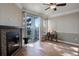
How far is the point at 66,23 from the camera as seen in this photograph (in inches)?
236

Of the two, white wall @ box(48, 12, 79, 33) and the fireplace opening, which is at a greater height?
white wall @ box(48, 12, 79, 33)

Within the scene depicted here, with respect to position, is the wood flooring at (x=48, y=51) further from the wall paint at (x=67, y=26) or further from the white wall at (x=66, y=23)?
the white wall at (x=66, y=23)

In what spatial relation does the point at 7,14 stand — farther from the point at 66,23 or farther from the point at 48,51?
the point at 66,23

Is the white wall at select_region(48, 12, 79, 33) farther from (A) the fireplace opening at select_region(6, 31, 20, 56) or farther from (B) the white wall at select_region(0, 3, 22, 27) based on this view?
(A) the fireplace opening at select_region(6, 31, 20, 56)

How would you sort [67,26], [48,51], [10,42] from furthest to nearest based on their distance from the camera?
[67,26] < [48,51] < [10,42]

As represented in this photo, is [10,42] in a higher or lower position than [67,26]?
lower

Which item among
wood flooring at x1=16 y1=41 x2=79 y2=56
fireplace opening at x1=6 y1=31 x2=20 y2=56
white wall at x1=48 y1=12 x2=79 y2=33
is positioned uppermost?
white wall at x1=48 y1=12 x2=79 y2=33

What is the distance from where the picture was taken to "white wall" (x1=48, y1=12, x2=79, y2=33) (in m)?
5.57

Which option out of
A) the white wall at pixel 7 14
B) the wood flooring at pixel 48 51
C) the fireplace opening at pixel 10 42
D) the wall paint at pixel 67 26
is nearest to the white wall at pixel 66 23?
the wall paint at pixel 67 26

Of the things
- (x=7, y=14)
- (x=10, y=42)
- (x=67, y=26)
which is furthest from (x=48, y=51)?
(x=67, y=26)

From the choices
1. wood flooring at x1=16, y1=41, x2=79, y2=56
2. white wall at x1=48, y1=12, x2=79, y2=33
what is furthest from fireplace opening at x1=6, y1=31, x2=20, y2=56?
white wall at x1=48, y1=12, x2=79, y2=33

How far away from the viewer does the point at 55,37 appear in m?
6.46

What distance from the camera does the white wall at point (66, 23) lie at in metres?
5.57

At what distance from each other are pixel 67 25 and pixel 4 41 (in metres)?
4.17
